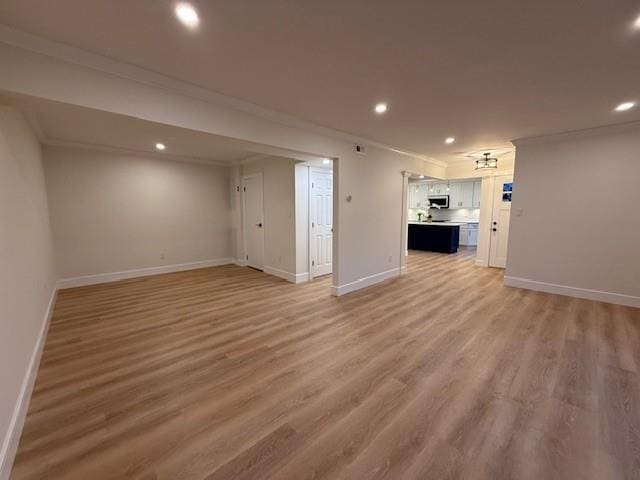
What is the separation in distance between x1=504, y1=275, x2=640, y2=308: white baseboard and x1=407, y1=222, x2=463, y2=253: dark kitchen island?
3193 mm

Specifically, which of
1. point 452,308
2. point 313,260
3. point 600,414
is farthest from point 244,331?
point 600,414

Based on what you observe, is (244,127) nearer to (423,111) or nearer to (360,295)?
(423,111)

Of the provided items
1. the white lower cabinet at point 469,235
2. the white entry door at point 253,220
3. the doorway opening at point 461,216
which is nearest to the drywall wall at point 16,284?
the white entry door at point 253,220

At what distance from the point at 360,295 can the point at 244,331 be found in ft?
6.47

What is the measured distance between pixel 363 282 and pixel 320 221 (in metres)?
1.46

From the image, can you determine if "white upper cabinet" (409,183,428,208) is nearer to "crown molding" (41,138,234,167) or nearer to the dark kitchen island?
the dark kitchen island

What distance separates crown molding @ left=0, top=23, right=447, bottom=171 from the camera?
5.87 feet

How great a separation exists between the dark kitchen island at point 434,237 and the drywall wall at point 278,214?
5001mm

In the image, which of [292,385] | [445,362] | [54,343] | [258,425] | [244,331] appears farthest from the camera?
[244,331]

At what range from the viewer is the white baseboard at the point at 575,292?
3842mm

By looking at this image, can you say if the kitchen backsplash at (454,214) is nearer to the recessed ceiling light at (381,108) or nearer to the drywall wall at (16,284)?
the recessed ceiling light at (381,108)

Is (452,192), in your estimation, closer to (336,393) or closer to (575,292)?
(575,292)

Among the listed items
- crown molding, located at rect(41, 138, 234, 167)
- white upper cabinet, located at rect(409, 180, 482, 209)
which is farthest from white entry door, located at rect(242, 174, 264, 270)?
white upper cabinet, located at rect(409, 180, 482, 209)

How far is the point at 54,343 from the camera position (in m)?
2.78
